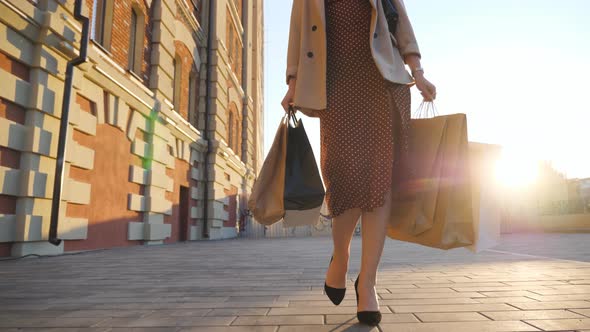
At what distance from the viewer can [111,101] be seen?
7.00 meters

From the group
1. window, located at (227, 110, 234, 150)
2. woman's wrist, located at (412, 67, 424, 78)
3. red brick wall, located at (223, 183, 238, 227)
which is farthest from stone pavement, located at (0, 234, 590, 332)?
window, located at (227, 110, 234, 150)

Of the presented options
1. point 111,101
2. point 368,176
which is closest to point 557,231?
point 111,101

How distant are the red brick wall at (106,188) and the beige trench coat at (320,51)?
16.2 ft

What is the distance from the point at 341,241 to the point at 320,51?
3.07ft

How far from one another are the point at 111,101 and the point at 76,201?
185 centimetres

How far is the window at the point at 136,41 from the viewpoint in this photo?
8359mm

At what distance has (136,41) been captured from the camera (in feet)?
27.8

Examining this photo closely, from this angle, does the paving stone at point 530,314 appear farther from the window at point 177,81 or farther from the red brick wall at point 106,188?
the window at point 177,81

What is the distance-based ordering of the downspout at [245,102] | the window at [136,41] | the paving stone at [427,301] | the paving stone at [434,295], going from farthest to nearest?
1. the downspout at [245,102]
2. the window at [136,41]
3. the paving stone at [434,295]
4. the paving stone at [427,301]

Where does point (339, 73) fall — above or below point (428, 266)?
above

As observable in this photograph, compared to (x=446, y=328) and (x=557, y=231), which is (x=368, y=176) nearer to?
(x=446, y=328)

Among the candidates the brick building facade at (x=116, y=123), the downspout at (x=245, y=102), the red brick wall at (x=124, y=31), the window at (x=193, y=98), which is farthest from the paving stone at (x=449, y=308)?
the downspout at (x=245, y=102)

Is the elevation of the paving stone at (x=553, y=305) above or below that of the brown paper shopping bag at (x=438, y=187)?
below

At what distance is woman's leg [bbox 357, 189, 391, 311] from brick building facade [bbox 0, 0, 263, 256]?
4520 mm
